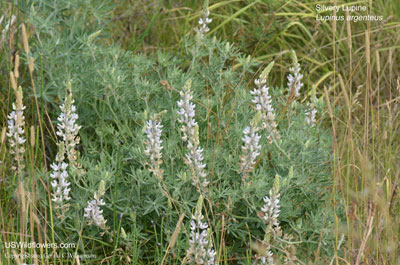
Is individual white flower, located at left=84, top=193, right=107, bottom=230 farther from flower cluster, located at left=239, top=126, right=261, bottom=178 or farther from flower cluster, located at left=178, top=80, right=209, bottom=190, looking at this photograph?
flower cluster, located at left=239, top=126, right=261, bottom=178

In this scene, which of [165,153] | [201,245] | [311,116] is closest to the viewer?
[201,245]

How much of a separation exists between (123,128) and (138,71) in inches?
12.6

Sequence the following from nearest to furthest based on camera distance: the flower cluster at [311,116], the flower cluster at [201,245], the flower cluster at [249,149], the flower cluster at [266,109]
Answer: the flower cluster at [201,245] → the flower cluster at [249,149] → the flower cluster at [266,109] → the flower cluster at [311,116]

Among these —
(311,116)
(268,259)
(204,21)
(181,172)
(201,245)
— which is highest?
(204,21)

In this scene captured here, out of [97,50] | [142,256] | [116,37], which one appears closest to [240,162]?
[142,256]

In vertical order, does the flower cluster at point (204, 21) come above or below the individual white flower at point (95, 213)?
above

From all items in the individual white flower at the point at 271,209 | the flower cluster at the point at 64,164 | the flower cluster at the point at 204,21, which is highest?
the flower cluster at the point at 204,21

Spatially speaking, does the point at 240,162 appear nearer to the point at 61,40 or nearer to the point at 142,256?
the point at 142,256

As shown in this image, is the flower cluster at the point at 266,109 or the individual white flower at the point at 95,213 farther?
the flower cluster at the point at 266,109

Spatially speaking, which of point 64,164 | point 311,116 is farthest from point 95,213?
point 311,116

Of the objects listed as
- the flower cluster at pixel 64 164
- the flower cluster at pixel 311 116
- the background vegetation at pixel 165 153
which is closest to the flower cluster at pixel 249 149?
the background vegetation at pixel 165 153

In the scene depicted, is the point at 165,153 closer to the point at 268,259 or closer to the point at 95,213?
the point at 95,213

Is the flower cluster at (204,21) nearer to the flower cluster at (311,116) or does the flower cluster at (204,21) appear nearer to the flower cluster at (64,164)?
the flower cluster at (311,116)

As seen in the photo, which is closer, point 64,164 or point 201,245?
point 201,245
